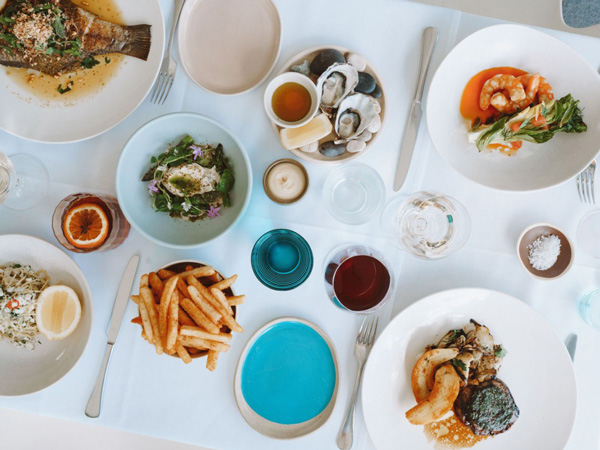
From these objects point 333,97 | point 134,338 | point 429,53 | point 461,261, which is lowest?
point 134,338

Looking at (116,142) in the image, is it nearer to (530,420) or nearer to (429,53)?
(429,53)

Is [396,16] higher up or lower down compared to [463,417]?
higher up

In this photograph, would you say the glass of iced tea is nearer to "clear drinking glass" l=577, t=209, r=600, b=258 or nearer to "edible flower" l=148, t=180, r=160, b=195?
"edible flower" l=148, t=180, r=160, b=195

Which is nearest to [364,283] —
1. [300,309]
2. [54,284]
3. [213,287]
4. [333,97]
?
[300,309]

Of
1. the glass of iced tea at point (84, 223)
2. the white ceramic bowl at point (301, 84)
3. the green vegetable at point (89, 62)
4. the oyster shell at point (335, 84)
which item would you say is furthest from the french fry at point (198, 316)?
the green vegetable at point (89, 62)

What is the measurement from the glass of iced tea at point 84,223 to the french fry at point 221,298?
37 cm

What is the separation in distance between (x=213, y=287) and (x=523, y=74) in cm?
112

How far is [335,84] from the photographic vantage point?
1.22 meters

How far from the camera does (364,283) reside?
4.21ft

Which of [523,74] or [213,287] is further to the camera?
[523,74]

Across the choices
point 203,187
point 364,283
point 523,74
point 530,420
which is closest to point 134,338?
point 203,187

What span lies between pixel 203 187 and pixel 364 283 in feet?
1.87

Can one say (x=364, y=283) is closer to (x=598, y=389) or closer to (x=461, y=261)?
(x=461, y=261)

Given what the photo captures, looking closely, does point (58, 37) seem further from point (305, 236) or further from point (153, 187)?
point (305, 236)
